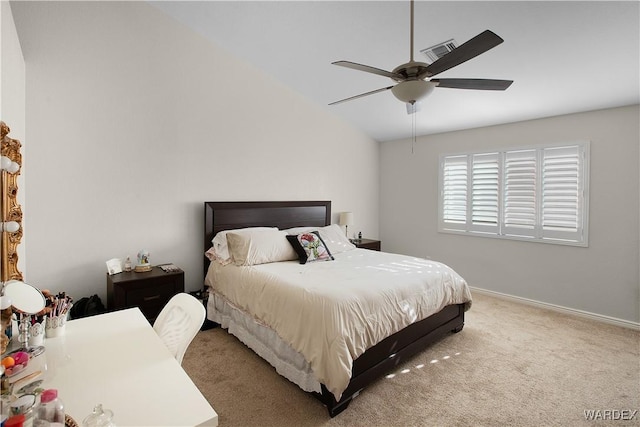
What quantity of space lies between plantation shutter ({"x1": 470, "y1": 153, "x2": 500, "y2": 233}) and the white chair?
3.94m

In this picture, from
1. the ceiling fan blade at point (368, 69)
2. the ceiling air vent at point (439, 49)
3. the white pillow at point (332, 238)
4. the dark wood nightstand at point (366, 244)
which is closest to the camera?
the ceiling fan blade at point (368, 69)

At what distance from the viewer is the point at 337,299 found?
6.95 ft

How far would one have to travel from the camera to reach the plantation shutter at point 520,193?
3.88 metres

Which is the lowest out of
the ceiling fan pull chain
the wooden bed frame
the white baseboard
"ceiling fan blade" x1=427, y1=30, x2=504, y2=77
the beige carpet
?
the beige carpet

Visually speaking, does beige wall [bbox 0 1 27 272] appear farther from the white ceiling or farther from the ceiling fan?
the ceiling fan

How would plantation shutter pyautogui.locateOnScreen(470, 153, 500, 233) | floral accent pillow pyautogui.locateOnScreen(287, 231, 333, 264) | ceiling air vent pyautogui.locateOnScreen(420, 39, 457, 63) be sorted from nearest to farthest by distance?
ceiling air vent pyautogui.locateOnScreen(420, 39, 457, 63)
floral accent pillow pyautogui.locateOnScreen(287, 231, 333, 264)
plantation shutter pyautogui.locateOnScreen(470, 153, 500, 233)

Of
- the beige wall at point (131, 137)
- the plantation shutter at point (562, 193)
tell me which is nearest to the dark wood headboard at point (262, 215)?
the beige wall at point (131, 137)

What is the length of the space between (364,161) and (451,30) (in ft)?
9.38

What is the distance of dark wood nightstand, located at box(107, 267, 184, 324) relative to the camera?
267 centimetres

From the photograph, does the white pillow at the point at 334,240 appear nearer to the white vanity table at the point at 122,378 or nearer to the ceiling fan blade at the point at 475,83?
the ceiling fan blade at the point at 475,83

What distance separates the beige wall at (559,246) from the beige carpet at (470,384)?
487 millimetres

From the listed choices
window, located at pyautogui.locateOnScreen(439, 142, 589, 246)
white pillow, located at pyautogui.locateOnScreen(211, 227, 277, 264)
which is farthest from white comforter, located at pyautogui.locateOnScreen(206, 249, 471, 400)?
window, located at pyautogui.locateOnScreen(439, 142, 589, 246)

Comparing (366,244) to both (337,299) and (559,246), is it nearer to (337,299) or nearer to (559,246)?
(559,246)

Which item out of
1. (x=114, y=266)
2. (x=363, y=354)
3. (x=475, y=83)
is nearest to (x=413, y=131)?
(x=475, y=83)
